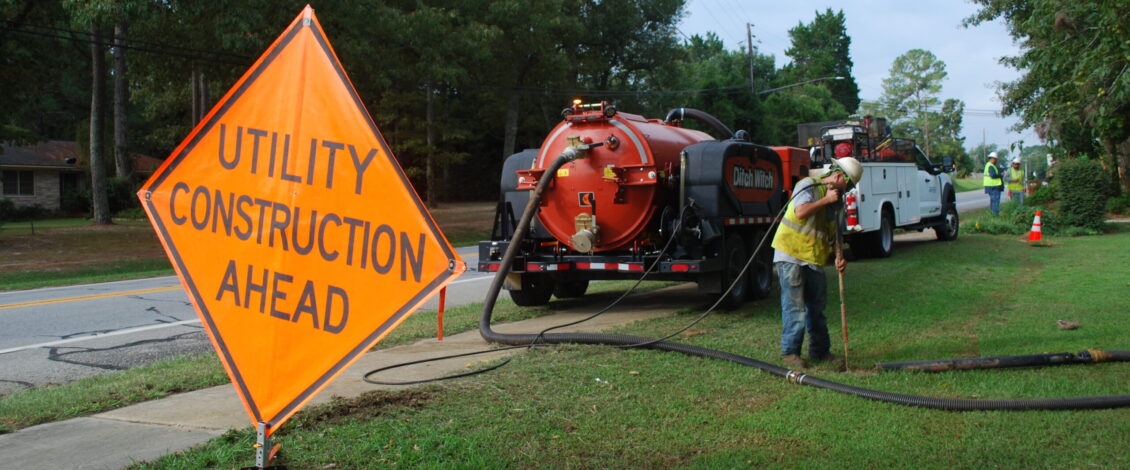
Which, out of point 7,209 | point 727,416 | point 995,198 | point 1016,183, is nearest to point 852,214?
point 995,198

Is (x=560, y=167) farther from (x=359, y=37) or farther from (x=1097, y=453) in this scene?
(x=359, y=37)

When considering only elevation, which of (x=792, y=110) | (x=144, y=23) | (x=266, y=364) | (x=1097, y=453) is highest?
(x=792, y=110)

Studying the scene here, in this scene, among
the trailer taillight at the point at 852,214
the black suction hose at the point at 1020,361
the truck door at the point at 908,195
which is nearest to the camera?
the black suction hose at the point at 1020,361

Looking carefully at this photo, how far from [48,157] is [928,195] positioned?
4123cm

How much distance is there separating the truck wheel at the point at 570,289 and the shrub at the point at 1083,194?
14.1 m

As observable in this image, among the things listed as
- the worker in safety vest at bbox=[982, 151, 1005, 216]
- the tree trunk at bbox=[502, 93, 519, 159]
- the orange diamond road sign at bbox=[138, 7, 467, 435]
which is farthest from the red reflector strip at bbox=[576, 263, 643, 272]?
the tree trunk at bbox=[502, 93, 519, 159]

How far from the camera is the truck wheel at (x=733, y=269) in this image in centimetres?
987

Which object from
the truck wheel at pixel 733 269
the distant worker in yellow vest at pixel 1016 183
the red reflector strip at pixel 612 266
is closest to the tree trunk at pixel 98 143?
the red reflector strip at pixel 612 266

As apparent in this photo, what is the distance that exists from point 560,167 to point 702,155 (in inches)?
63.6

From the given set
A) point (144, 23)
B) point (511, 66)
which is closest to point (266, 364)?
point (144, 23)

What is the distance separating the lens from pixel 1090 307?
9.10m

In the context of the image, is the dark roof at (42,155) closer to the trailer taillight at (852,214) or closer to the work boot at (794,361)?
the trailer taillight at (852,214)

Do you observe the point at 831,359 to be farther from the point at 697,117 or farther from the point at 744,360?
the point at 697,117

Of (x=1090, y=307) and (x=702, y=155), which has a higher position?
(x=702, y=155)
